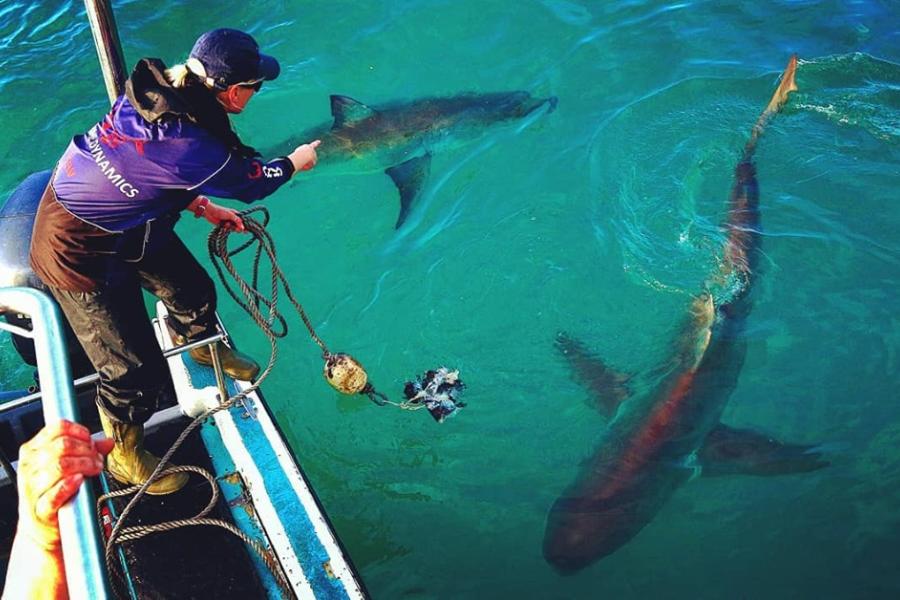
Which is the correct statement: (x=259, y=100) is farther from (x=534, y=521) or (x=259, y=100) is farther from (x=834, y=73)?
(x=834, y=73)

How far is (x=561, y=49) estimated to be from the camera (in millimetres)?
8602

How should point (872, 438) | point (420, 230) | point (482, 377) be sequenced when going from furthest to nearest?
point (420, 230)
point (482, 377)
point (872, 438)

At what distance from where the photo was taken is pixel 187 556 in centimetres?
354

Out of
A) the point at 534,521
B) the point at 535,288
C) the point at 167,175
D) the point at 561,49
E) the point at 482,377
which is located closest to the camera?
the point at 167,175

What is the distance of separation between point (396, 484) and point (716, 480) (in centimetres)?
225

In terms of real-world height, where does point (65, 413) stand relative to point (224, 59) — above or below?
below

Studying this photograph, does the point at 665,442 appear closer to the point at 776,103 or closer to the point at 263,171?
the point at 263,171

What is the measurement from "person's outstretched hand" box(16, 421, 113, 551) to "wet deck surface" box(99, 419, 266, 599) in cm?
150

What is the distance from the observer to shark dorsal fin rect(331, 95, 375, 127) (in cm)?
717

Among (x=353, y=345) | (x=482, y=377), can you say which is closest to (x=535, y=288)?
(x=482, y=377)

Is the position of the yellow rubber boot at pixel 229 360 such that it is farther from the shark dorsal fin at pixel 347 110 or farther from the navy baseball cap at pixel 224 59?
the shark dorsal fin at pixel 347 110

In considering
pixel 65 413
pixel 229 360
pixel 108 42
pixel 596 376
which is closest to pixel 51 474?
pixel 65 413

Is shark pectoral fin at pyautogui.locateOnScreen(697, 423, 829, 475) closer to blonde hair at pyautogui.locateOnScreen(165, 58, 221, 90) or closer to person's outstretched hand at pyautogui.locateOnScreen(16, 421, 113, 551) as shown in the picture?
blonde hair at pyautogui.locateOnScreen(165, 58, 221, 90)

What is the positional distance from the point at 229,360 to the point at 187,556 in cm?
123
